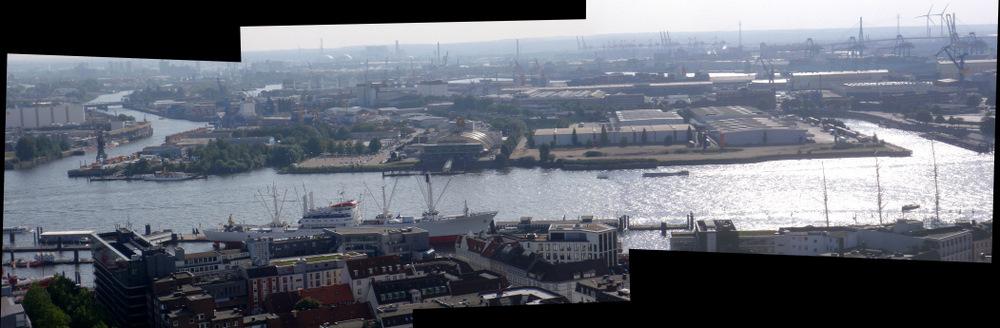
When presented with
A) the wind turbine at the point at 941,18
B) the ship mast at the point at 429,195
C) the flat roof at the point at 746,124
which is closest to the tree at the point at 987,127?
the flat roof at the point at 746,124

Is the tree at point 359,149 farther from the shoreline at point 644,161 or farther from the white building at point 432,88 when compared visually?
the white building at point 432,88

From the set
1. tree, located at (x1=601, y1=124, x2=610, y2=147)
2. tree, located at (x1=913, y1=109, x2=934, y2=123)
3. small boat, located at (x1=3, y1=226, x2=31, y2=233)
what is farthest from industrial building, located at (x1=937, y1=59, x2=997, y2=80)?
small boat, located at (x1=3, y1=226, x2=31, y2=233)

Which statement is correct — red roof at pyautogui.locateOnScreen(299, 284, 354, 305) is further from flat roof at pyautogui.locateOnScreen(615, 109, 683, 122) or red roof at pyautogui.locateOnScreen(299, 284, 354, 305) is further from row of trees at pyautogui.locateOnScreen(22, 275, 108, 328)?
flat roof at pyautogui.locateOnScreen(615, 109, 683, 122)

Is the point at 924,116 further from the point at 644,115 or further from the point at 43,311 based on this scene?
the point at 43,311

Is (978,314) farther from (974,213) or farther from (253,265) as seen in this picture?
(974,213)

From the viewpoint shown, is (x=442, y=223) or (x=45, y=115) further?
(x=45, y=115)

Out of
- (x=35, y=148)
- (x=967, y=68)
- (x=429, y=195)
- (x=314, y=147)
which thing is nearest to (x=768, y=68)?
(x=967, y=68)
